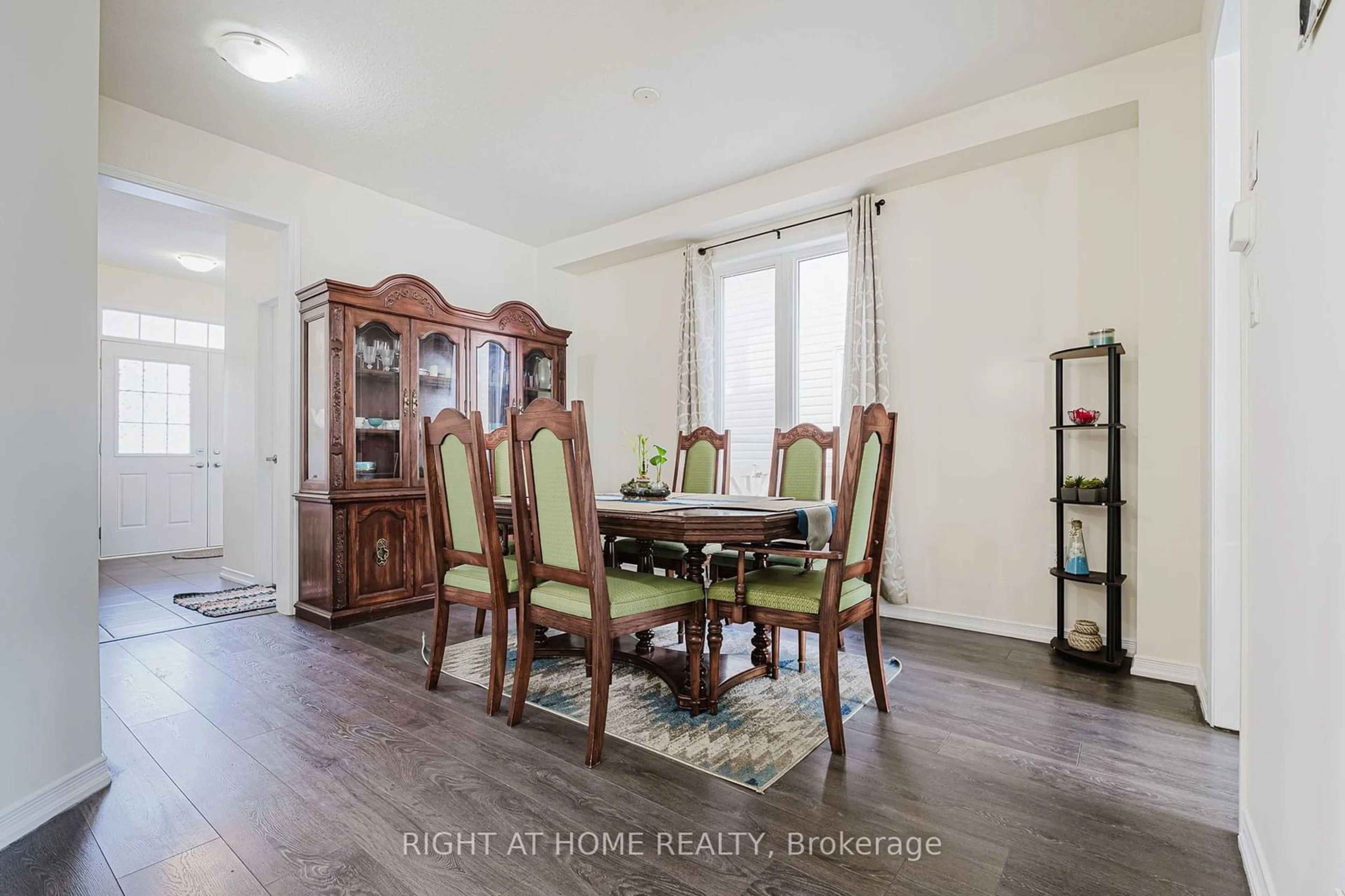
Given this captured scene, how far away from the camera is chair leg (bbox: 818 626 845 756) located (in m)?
1.97

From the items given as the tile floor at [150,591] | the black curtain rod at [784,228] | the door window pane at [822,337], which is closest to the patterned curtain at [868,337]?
the black curtain rod at [784,228]

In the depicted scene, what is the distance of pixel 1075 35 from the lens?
2.75 m

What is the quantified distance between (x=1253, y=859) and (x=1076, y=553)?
1809 millimetres

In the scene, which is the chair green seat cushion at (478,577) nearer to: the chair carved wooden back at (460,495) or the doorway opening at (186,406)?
the chair carved wooden back at (460,495)

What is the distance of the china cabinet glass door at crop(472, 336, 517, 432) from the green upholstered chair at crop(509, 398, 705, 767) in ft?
8.19

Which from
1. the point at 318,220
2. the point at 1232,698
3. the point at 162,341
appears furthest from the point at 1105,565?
the point at 162,341

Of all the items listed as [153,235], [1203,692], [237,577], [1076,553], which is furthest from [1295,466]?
[153,235]

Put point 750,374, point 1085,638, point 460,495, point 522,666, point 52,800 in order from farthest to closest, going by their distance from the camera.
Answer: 1. point 750,374
2. point 1085,638
3. point 460,495
4. point 522,666
5. point 52,800

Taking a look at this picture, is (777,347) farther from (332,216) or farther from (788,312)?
(332,216)

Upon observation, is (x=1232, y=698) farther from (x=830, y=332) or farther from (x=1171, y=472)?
(x=830, y=332)

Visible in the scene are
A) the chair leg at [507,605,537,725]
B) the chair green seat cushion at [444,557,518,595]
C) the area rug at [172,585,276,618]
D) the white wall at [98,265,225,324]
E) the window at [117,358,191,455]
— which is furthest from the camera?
the window at [117,358,191,455]

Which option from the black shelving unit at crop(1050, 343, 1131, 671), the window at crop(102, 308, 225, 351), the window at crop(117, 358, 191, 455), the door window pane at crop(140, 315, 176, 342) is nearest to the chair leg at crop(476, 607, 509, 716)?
the black shelving unit at crop(1050, 343, 1131, 671)

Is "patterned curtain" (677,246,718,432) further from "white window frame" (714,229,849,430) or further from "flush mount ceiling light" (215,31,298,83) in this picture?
"flush mount ceiling light" (215,31,298,83)

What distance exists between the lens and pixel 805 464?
3.51 m
